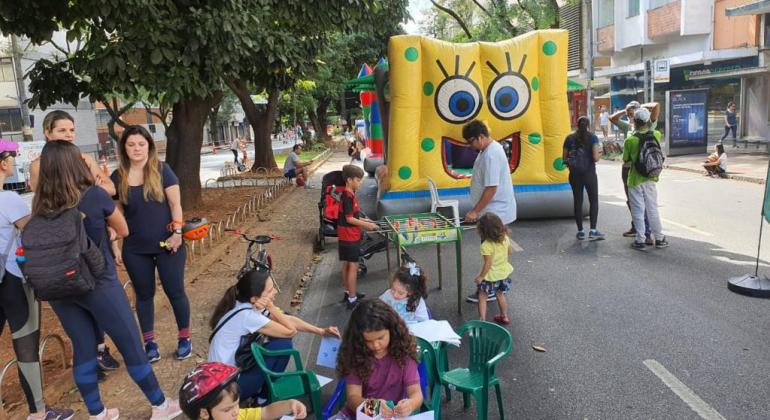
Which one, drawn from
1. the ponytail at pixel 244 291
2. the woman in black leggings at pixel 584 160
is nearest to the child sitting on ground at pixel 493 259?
the ponytail at pixel 244 291

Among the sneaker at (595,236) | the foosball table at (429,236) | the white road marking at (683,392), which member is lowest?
the white road marking at (683,392)

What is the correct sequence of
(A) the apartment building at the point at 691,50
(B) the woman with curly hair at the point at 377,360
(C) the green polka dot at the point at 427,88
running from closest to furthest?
(B) the woman with curly hair at the point at 377,360, (C) the green polka dot at the point at 427,88, (A) the apartment building at the point at 691,50

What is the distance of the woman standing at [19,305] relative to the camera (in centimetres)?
336

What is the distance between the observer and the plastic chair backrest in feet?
11.8

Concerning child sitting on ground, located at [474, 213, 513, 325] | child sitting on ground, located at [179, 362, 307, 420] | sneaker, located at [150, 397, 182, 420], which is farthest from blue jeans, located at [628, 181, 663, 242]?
child sitting on ground, located at [179, 362, 307, 420]

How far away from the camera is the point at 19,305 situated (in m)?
3.48

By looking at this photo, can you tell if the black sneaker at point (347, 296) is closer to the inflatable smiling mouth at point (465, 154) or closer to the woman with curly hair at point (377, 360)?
the inflatable smiling mouth at point (465, 154)

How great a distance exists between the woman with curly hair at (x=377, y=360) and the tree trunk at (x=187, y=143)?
30.3 ft

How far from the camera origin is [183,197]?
38.9 feet

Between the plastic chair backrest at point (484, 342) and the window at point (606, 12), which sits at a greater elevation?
the window at point (606, 12)

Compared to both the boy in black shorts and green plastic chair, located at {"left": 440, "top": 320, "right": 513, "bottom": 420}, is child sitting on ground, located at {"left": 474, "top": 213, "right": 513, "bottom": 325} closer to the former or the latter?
the boy in black shorts

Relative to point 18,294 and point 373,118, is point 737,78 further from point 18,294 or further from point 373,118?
point 18,294

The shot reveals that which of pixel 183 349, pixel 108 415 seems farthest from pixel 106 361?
pixel 108 415

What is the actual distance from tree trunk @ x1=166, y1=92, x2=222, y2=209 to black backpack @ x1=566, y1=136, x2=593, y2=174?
6865 mm
